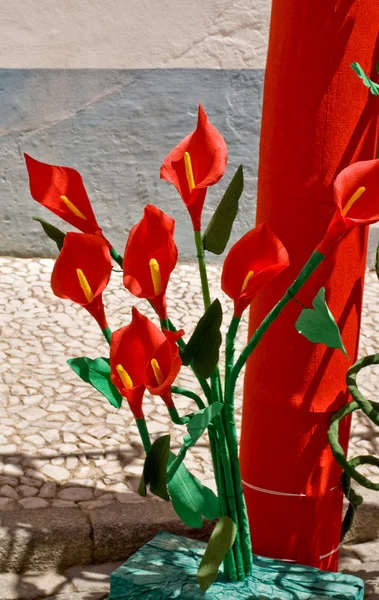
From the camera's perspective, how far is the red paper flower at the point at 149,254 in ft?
6.79

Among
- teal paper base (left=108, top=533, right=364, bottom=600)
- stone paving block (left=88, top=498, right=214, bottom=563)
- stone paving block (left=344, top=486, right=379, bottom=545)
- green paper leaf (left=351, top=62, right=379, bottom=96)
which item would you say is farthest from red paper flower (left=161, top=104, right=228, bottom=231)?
stone paving block (left=344, top=486, right=379, bottom=545)

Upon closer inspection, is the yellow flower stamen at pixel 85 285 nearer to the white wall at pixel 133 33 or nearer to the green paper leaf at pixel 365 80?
the green paper leaf at pixel 365 80

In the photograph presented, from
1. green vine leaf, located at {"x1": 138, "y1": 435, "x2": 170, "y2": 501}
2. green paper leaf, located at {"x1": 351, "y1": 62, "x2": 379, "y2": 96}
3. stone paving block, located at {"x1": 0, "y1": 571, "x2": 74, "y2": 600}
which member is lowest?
stone paving block, located at {"x1": 0, "y1": 571, "x2": 74, "y2": 600}

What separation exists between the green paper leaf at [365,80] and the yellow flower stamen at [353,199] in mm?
297

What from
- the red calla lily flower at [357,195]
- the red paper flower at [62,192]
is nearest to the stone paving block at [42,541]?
the red paper flower at [62,192]

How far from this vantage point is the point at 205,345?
216 centimetres

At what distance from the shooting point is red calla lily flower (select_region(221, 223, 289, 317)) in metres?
2.10

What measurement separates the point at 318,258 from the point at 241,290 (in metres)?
0.19

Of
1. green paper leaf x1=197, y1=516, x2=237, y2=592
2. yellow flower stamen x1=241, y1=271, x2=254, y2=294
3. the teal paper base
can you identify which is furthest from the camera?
the teal paper base

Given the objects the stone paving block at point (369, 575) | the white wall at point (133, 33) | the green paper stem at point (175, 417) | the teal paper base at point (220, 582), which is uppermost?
the white wall at point (133, 33)

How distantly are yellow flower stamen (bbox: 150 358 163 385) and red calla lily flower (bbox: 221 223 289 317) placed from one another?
0.82 ft

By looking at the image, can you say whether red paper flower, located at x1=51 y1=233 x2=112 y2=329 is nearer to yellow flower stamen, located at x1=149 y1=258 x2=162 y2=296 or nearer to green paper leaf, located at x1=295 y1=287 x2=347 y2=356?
yellow flower stamen, located at x1=149 y1=258 x2=162 y2=296

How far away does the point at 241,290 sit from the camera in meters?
2.13

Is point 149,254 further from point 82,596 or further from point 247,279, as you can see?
point 82,596
